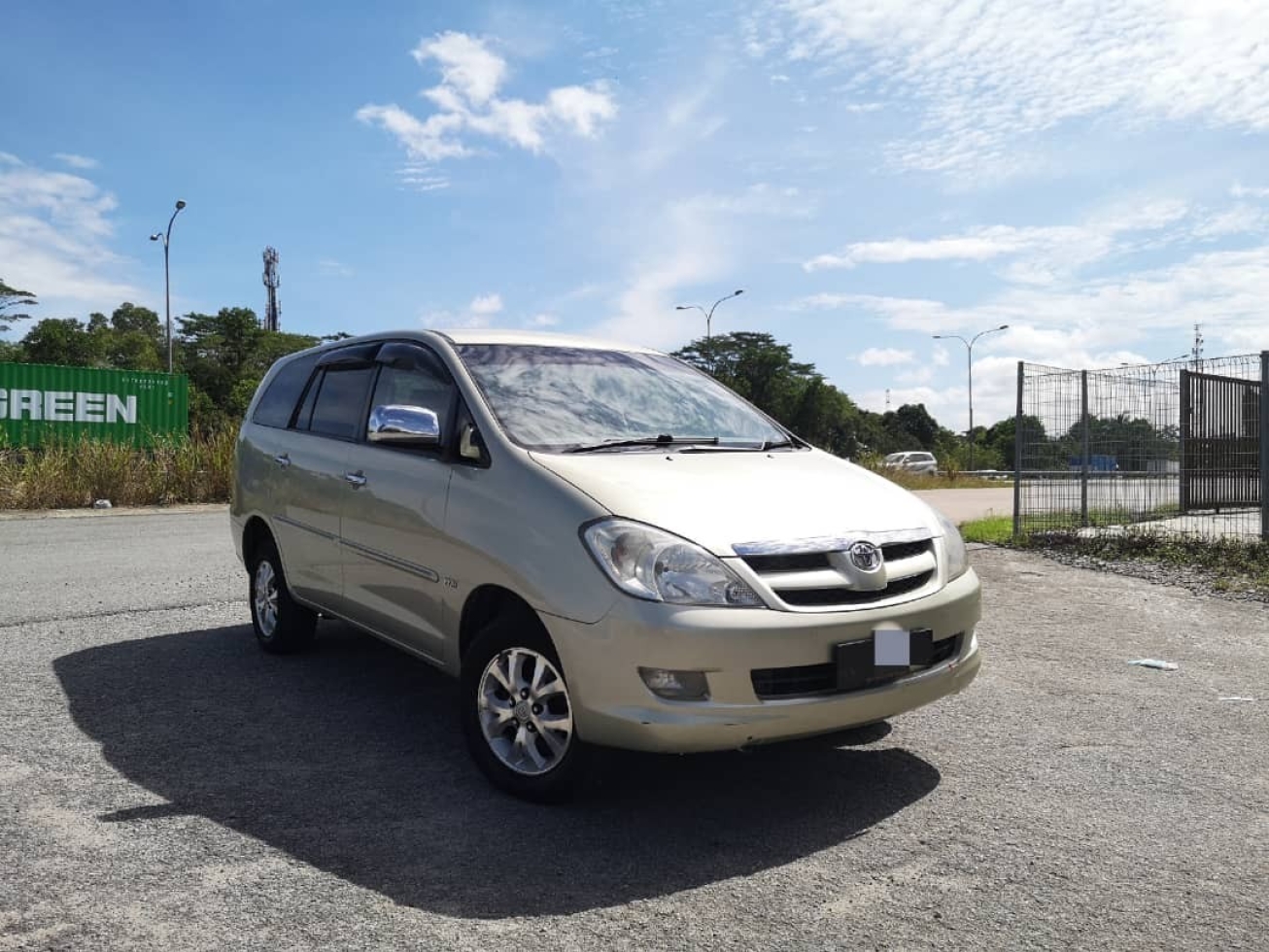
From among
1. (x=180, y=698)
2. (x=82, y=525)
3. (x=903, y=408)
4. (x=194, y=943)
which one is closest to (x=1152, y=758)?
(x=194, y=943)

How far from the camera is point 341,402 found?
200 inches

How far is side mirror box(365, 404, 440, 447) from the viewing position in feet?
13.0

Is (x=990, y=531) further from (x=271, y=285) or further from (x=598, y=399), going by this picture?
(x=271, y=285)

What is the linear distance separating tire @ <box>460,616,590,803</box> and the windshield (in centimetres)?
75

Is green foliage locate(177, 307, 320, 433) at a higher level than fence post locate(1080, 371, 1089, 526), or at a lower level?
higher

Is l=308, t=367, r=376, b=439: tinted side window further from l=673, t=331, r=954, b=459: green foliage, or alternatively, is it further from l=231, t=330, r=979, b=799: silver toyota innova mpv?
l=673, t=331, r=954, b=459: green foliage

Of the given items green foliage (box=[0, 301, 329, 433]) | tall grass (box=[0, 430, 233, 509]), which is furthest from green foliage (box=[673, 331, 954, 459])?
tall grass (box=[0, 430, 233, 509])

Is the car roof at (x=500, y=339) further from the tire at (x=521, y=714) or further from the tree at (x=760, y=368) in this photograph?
the tree at (x=760, y=368)

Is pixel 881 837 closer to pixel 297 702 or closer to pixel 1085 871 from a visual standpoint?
pixel 1085 871

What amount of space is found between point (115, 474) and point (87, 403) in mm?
8951

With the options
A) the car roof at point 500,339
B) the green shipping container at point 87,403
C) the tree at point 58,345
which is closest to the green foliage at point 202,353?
the tree at point 58,345

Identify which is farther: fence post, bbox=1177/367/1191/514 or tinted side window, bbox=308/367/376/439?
fence post, bbox=1177/367/1191/514

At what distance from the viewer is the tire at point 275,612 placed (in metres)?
5.55

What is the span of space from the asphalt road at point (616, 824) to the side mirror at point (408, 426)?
4.13 feet
